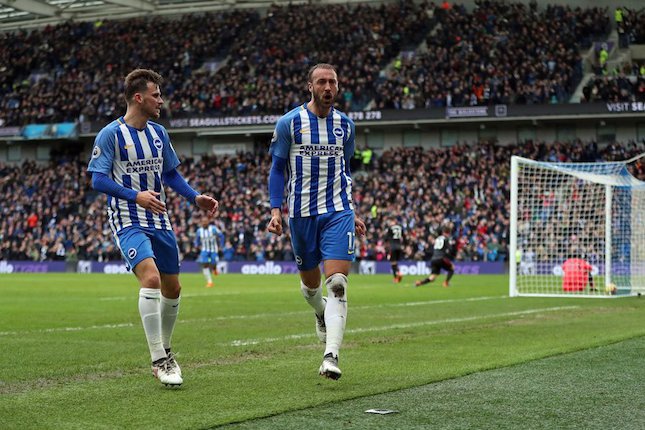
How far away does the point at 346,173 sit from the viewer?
8.07 meters

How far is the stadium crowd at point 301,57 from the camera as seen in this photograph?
148 feet

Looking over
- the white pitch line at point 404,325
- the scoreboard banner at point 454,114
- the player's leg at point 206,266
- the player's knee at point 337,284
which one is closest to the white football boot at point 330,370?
the player's knee at point 337,284

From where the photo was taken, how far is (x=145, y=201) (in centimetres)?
720

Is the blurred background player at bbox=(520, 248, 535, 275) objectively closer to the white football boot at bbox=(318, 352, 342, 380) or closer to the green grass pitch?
the green grass pitch

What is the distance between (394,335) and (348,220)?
167 inches

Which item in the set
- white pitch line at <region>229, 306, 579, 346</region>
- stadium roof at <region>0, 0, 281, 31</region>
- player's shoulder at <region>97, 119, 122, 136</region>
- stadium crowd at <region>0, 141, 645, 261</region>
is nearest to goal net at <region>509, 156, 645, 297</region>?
white pitch line at <region>229, 306, 579, 346</region>

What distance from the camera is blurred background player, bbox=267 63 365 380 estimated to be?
25.3 ft

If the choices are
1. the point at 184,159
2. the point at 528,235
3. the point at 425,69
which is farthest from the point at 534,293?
the point at 184,159

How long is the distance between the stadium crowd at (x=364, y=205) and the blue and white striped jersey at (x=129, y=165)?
105ft

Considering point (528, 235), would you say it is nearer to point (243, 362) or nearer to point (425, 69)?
point (425, 69)

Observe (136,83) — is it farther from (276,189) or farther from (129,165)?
(276,189)

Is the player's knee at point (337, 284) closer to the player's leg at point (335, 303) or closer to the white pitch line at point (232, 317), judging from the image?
the player's leg at point (335, 303)

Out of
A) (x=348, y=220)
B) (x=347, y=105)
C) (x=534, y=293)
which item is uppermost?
(x=347, y=105)

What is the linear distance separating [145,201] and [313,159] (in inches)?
58.3
